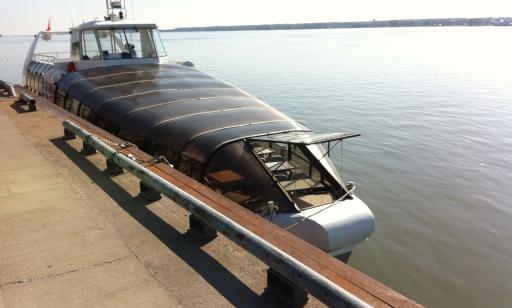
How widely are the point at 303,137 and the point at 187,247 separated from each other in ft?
13.2

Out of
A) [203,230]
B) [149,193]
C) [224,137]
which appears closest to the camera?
[203,230]

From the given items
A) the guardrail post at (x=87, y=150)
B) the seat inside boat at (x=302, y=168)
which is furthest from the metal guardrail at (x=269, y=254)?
the seat inside boat at (x=302, y=168)

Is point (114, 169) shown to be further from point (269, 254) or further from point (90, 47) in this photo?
point (90, 47)

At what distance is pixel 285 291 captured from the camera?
165 inches

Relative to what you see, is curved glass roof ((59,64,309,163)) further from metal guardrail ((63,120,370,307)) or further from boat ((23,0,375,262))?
metal guardrail ((63,120,370,307))

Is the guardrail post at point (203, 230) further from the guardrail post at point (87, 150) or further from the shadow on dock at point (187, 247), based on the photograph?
the guardrail post at point (87, 150)

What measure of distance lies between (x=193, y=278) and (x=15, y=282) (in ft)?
5.96

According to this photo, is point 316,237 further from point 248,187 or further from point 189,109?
point 189,109

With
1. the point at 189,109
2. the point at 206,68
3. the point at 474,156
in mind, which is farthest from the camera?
the point at 206,68

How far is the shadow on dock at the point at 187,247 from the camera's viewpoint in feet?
14.3

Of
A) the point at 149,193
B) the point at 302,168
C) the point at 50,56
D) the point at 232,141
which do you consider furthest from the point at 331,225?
the point at 50,56

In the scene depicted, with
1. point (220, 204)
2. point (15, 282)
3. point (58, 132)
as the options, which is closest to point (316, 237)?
point (220, 204)

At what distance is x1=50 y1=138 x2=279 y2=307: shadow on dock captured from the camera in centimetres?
435

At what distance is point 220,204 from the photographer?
572 cm
